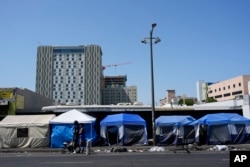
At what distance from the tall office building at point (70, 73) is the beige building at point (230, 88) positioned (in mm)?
59084

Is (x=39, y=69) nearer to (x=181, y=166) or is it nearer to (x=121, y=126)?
(x=121, y=126)

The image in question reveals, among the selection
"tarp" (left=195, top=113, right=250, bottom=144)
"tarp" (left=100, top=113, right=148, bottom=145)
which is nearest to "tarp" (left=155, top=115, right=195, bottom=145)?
"tarp" (left=195, top=113, right=250, bottom=144)

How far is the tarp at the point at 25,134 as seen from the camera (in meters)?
23.9

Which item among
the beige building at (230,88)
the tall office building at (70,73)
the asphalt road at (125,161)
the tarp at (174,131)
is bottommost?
the asphalt road at (125,161)

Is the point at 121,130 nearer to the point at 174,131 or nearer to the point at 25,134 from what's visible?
the point at 174,131

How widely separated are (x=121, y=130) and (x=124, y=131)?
0.83 ft

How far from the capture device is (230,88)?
123 m

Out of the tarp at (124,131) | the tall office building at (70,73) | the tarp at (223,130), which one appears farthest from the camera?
the tall office building at (70,73)

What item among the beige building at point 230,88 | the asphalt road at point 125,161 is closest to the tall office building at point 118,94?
the beige building at point 230,88

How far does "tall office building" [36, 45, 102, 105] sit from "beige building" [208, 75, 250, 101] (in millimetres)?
59084

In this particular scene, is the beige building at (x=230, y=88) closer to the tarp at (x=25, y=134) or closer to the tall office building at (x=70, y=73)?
the tall office building at (x=70, y=73)

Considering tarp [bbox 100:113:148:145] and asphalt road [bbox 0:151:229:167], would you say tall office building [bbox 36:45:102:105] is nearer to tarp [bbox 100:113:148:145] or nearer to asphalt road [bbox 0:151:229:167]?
tarp [bbox 100:113:148:145]

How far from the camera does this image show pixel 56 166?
12703 millimetres

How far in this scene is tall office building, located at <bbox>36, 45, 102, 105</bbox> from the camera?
16525 cm
